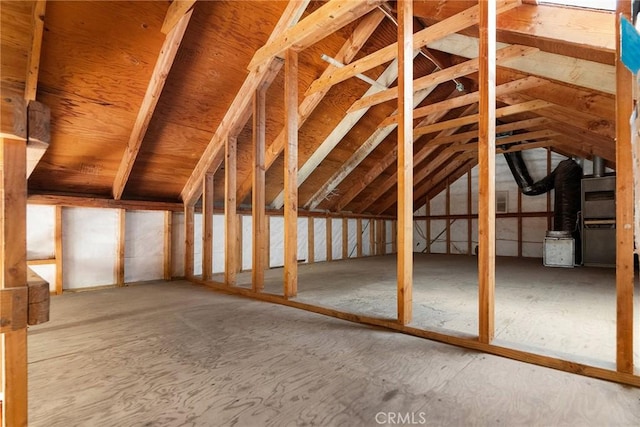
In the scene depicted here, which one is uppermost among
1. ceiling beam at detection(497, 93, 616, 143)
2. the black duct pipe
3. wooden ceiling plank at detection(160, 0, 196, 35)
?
wooden ceiling plank at detection(160, 0, 196, 35)

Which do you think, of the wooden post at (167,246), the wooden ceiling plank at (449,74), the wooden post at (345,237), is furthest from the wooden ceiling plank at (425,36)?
the wooden post at (345,237)

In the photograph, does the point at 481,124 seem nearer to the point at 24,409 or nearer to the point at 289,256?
the point at 289,256

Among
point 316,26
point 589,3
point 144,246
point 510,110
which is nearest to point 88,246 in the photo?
point 144,246

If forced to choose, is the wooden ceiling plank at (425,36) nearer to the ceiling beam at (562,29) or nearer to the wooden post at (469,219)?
the ceiling beam at (562,29)

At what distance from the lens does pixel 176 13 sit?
2455 millimetres

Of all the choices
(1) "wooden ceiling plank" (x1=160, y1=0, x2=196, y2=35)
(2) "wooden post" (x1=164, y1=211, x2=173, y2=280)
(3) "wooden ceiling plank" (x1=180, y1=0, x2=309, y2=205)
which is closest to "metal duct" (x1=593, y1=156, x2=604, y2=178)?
(3) "wooden ceiling plank" (x1=180, y1=0, x2=309, y2=205)

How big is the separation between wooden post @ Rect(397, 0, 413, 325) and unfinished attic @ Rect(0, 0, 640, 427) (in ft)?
0.05

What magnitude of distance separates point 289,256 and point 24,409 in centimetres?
222

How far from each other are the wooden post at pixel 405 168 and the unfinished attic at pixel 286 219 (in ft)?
0.05

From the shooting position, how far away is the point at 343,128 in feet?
15.3

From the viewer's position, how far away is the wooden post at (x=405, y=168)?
85.8 inches

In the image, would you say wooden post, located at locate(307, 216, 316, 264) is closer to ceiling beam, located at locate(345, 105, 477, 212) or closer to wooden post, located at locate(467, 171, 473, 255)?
ceiling beam, located at locate(345, 105, 477, 212)

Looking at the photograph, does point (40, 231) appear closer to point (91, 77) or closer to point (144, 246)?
point (144, 246)

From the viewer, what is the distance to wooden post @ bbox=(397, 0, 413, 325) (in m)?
2.18
